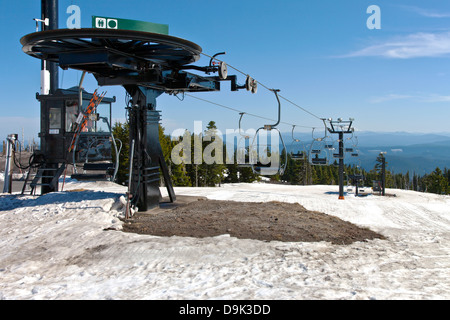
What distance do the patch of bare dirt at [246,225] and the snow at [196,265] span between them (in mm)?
523

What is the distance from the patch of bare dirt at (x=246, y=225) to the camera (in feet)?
30.1

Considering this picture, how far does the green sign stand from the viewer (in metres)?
9.77

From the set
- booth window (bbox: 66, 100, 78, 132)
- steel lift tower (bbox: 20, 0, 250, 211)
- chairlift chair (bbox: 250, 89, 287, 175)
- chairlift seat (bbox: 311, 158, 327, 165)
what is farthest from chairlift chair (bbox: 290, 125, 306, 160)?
booth window (bbox: 66, 100, 78, 132)

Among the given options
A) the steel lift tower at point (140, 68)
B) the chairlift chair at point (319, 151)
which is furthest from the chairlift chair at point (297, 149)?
the steel lift tower at point (140, 68)

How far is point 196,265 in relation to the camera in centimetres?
691

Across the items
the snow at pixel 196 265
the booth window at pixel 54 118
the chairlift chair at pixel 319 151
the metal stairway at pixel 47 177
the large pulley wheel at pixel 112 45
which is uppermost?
the large pulley wheel at pixel 112 45

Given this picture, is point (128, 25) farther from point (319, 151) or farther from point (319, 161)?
point (319, 151)

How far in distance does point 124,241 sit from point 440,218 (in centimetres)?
1374

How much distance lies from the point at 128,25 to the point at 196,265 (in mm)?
6378

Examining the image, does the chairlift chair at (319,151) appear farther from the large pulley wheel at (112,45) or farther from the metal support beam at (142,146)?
the large pulley wheel at (112,45)

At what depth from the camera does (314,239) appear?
8906 mm

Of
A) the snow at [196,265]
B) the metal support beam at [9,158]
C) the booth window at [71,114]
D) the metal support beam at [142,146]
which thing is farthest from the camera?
the metal support beam at [9,158]

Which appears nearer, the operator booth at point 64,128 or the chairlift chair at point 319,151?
the operator booth at point 64,128
